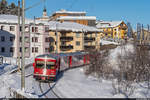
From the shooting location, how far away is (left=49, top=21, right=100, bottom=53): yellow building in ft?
196

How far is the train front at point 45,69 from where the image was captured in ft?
74.6

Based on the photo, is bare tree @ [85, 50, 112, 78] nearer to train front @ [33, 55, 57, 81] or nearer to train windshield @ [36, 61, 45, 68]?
train front @ [33, 55, 57, 81]

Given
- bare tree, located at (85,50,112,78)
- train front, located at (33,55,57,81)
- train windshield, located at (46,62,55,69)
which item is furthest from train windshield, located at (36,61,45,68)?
bare tree, located at (85,50,112,78)

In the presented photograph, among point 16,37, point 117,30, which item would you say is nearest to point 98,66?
point 16,37

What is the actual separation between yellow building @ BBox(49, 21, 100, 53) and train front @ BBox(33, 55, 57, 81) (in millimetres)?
36026

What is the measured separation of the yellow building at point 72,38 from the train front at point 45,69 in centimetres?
3603

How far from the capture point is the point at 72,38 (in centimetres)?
6134

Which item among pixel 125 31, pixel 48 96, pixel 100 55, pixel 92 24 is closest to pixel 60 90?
pixel 48 96

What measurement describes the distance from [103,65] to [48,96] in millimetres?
14458

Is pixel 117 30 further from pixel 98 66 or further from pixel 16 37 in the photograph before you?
pixel 98 66

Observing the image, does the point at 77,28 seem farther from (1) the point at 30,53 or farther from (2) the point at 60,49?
(1) the point at 30,53

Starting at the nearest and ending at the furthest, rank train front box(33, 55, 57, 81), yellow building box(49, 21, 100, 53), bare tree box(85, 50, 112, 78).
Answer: train front box(33, 55, 57, 81), bare tree box(85, 50, 112, 78), yellow building box(49, 21, 100, 53)

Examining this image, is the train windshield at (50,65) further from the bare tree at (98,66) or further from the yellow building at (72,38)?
the yellow building at (72,38)


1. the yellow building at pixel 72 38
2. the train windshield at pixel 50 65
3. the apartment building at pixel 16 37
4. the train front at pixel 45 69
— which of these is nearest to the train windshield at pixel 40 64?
the train front at pixel 45 69
